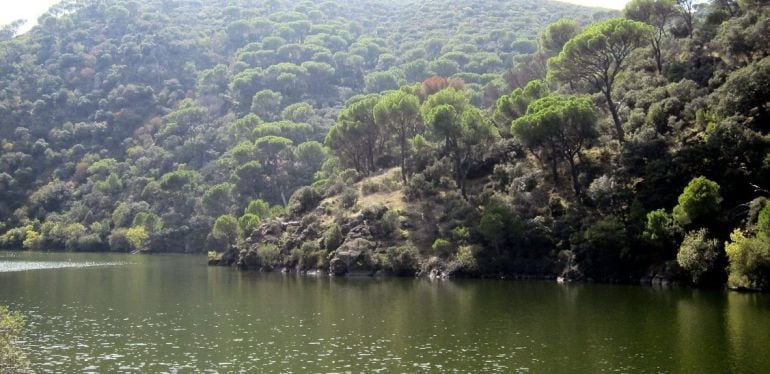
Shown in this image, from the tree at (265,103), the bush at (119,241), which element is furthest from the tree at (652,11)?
the bush at (119,241)

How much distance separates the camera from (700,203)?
2453 inches

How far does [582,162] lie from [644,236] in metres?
20.6

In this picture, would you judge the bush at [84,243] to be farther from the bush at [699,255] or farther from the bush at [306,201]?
the bush at [699,255]

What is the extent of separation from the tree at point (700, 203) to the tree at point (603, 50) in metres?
21.9

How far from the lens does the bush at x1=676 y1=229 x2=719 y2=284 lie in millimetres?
60312

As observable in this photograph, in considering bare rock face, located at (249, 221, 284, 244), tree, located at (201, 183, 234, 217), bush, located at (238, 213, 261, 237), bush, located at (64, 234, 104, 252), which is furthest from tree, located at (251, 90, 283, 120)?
bare rock face, located at (249, 221, 284, 244)

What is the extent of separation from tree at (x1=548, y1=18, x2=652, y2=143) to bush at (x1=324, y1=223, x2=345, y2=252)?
36412 millimetres

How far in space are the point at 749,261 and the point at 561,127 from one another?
29608 mm

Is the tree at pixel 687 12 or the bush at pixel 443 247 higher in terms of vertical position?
the tree at pixel 687 12

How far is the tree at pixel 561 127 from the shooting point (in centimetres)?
7950

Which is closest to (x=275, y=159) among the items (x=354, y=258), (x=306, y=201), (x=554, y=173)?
(x=306, y=201)

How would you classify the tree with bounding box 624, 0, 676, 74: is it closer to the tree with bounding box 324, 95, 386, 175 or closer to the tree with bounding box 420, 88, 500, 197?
the tree with bounding box 420, 88, 500, 197

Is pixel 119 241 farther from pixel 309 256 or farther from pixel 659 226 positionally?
pixel 659 226

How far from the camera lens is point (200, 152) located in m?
178
